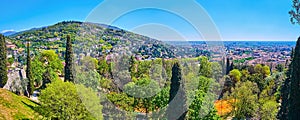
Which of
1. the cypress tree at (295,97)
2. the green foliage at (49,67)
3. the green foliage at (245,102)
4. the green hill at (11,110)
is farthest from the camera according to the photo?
the green foliage at (49,67)

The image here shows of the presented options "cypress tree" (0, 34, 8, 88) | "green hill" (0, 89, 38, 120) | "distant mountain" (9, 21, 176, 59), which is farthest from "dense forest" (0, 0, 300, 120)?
"distant mountain" (9, 21, 176, 59)

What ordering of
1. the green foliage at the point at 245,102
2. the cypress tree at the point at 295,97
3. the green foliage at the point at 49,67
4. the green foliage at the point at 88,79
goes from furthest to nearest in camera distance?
the green foliage at the point at 49,67 → the green foliage at the point at 88,79 → the green foliage at the point at 245,102 → the cypress tree at the point at 295,97

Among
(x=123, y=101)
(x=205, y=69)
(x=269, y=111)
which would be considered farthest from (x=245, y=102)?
(x=123, y=101)

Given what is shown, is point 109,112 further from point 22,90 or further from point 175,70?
point 22,90

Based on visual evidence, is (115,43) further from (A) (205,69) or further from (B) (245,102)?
(B) (245,102)

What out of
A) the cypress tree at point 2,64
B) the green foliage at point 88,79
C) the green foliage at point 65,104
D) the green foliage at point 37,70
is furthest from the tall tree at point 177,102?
the green foliage at point 37,70

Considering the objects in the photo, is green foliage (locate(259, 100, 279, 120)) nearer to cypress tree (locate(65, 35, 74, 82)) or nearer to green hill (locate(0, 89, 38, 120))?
green hill (locate(0, 89, 38, 120))

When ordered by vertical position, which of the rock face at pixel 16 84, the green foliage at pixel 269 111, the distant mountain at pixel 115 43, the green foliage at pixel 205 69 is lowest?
the green foliage at pixel 269 111

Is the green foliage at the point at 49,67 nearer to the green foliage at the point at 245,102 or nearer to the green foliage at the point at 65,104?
the green foliage at the point at 65,104

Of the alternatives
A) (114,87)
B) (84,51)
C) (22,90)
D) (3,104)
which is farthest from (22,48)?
(3,104)
